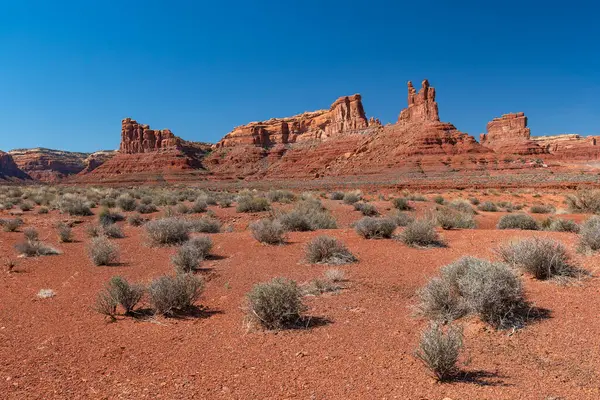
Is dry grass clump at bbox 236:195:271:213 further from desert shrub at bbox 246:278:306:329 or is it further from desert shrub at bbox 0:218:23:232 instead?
desert shrub at bbox 246:278:306:329

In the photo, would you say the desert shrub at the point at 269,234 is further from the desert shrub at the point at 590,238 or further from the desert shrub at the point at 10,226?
the desert shrub at the point at 10,226

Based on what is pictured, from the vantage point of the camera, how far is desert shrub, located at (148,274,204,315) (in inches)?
248

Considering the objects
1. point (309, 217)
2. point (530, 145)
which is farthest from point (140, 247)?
Result: point (530, 145)

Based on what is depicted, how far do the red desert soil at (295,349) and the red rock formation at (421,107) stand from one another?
85763 millimetres

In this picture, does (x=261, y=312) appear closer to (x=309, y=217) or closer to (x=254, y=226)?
(x=254, y=226)

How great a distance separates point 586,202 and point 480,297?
56.3 ft

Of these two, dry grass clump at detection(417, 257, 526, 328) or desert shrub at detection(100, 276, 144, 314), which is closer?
dry grass clump at detection(417, 257, 526, 328)

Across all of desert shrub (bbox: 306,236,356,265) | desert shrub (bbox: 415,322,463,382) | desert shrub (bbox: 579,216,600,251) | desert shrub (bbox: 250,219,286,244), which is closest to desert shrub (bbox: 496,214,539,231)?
desert shrub (bbox: 579,216,600,251)

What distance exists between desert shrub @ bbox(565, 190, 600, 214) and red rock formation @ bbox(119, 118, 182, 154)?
106650 mm

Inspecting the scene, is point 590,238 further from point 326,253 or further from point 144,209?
point 144,209

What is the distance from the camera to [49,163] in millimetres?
137375

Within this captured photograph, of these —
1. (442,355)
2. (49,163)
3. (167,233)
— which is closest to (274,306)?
(442,355)

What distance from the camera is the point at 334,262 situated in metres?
8.86

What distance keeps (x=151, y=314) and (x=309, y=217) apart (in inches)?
348
